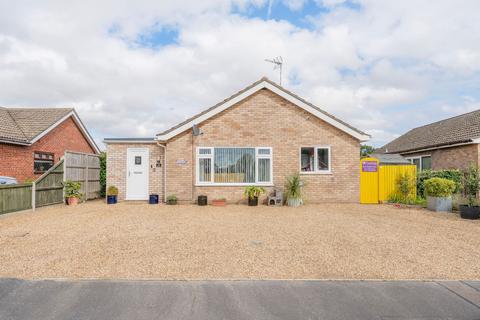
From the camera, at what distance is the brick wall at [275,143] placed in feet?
41.8

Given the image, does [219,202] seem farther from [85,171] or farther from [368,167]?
[85,171]

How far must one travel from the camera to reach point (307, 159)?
42.9 feet

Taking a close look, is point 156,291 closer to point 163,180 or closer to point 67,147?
point 163,180

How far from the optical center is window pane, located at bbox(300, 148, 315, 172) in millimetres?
12992

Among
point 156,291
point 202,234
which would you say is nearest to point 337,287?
point 156,291

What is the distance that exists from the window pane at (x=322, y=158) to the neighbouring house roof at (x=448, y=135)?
299 inches

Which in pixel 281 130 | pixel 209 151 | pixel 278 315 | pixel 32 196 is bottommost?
pixel 278 315

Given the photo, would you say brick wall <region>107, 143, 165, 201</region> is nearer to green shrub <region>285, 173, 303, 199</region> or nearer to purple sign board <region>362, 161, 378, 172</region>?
green shrub <region>285, 173, 303, 199</region>

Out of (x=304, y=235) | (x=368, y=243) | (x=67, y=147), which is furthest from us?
(x=67, y=147)

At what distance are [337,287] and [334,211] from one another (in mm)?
7018

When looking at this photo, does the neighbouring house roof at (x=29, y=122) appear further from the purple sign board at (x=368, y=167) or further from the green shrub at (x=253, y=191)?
the purple sign board at (x=368, y=167)

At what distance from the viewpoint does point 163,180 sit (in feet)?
42.9

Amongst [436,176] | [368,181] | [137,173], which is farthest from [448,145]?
[137,173]

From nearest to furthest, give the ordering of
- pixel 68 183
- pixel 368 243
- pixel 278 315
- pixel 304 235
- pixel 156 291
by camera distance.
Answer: pixel 278 315, pixel 156 291, pixel 368 243, pixel 304 235, pixel 68 183
